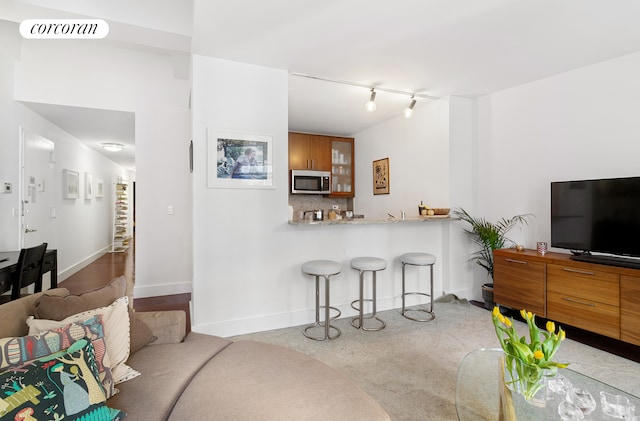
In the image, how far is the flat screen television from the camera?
2.54m

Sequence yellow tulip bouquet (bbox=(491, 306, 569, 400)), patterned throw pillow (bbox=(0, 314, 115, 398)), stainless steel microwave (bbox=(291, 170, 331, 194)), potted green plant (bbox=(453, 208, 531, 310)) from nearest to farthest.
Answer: patterned throw pillow (bbox=(0, 314, 115, 398))
yellow tulip bouquet (bbox=(491, 306, 569, 400))
potted green plant (bbox=(453, 208, 531, 310))
stainless steel microwave (bbox=(291, 170, 331, 194))

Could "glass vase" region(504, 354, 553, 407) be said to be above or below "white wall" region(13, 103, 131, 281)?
below

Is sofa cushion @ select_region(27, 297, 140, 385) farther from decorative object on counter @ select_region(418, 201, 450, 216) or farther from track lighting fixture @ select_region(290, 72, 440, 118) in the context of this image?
decorative object on counter @ select_region(418, 201, 450, 216)

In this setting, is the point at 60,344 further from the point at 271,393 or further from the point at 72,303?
the point at 271,393

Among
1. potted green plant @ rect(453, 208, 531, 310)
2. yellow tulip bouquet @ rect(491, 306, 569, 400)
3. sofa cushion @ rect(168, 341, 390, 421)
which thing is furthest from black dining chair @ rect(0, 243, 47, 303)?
potted green plant @ rect(453, 208, 531, 310)

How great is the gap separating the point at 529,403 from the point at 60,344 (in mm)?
1882

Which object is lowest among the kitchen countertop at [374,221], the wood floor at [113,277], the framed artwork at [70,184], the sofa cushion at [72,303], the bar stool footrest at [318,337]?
the bar stool footrest at [318,337]

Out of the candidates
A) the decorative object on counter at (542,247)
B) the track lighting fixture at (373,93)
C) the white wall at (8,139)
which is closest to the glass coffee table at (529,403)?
the decorative object on counter at (542,247)

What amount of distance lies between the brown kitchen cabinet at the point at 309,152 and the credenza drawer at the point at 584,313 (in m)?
3.83

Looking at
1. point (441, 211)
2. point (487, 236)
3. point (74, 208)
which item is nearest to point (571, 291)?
point (487, 236)

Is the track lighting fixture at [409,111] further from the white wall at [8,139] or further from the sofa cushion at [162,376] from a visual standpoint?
the white wall at [8,139]

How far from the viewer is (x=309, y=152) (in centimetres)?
557

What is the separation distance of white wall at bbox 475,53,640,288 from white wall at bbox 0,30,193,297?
156 inches

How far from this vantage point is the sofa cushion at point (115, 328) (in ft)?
4.21
